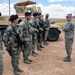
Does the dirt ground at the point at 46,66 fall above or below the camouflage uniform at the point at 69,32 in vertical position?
below

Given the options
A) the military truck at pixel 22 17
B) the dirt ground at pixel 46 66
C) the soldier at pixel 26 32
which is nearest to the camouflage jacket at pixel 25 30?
the soldier at pixel 26 32

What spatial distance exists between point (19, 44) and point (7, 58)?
2353 mm

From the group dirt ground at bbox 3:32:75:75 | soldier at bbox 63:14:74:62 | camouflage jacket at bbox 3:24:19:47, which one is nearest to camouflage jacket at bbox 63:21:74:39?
soldier at bbox 63:14:74:62

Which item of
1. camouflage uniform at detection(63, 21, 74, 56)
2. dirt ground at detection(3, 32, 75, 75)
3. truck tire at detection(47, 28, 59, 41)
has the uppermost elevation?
camouflage uniform at detection(63, 21, 74, 56)

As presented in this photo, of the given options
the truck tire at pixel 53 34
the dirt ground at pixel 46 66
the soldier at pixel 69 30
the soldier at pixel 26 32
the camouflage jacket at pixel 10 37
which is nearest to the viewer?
the camouflage jacket at pixel 10 37

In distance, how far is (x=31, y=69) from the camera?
689cm

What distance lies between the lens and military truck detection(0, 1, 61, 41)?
13.2 metres

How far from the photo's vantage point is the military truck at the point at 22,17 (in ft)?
43.4

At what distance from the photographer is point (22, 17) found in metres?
13.1

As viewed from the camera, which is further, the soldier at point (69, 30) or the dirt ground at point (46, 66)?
the soldier at point (69, 30)

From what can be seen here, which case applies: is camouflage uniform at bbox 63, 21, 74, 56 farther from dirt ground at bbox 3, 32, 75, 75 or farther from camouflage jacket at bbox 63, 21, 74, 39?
dirt ground at bbox 3, 32, 75, 75

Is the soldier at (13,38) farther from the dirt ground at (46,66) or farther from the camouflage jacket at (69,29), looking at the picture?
the camouflage jacket at (69,29)

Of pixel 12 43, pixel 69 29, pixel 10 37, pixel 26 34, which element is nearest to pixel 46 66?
pixel 26 34

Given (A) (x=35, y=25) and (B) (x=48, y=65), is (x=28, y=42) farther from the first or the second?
(A) (x=35, y=25)
